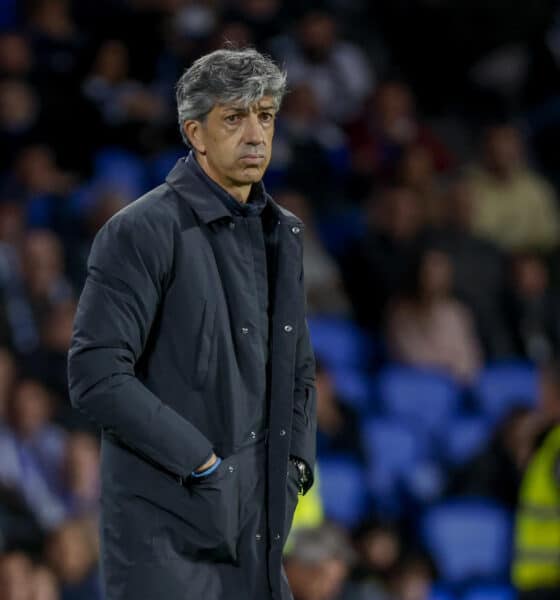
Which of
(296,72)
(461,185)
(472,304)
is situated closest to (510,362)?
(472,304)

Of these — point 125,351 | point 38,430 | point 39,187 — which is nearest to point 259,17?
point 39,187

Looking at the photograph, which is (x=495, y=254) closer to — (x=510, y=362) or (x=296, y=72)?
(x=510, y=362)

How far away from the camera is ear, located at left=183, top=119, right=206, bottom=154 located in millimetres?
2846

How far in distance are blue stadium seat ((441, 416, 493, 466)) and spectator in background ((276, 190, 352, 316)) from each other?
879 mm

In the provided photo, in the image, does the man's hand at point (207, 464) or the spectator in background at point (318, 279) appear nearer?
the man's hand at point (207, 464)

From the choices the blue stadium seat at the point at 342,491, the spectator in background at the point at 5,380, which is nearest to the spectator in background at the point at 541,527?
the blue stadium seat at the point at 342,491

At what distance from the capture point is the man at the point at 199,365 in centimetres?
271

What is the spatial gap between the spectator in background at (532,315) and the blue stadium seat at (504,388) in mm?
204

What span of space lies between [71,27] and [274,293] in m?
5.36

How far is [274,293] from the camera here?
2.90m

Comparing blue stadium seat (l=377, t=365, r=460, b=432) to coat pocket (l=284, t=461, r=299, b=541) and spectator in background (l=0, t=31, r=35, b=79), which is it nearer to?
spectator in background (l=0, t=31, r=35, b=79)

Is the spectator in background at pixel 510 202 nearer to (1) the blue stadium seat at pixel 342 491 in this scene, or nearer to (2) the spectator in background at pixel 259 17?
(2) the spectator in background at pixel 259 17

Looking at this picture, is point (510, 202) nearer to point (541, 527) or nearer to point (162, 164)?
point (162, 164)

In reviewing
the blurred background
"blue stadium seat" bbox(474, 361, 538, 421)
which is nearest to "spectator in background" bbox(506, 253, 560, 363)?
the blurred background
